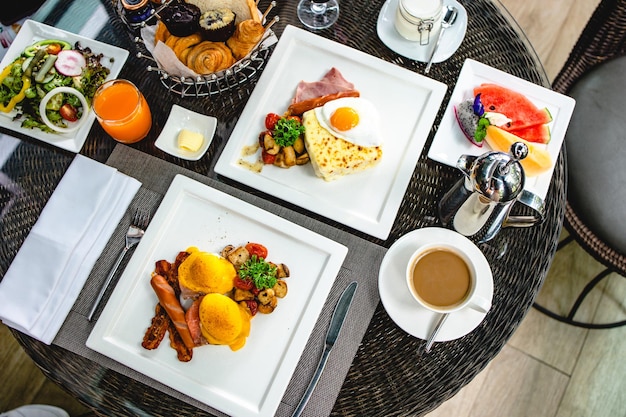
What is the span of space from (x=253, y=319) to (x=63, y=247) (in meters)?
0.48

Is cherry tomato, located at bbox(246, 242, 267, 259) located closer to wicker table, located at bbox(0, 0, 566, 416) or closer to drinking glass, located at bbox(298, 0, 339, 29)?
wicker table, located at bbox(0, 0, 566, 416)

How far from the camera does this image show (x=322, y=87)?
1.44 metres

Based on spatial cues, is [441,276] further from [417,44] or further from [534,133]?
[417,44]

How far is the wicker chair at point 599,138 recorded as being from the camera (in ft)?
5.31

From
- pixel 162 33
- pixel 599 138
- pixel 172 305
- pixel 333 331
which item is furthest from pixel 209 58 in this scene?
pixel 599 138

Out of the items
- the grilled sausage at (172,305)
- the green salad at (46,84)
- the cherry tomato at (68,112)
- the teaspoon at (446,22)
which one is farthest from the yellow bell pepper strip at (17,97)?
the teaspoon at (446,22)

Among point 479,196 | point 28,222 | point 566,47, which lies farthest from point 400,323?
point 566,47

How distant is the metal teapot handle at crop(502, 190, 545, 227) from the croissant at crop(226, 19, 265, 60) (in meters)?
0.73

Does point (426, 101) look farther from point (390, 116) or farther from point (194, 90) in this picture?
point (194, 90)

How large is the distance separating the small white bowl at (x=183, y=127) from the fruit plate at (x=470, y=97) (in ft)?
1.84

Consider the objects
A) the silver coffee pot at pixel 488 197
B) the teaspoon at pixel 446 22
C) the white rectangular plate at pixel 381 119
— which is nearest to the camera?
the silver coffee pot at pixel 488 197

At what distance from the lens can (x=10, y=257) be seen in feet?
4.53

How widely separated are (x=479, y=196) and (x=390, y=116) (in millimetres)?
343

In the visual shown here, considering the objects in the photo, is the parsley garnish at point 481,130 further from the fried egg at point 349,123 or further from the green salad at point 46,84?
the green salad at point 46,84
